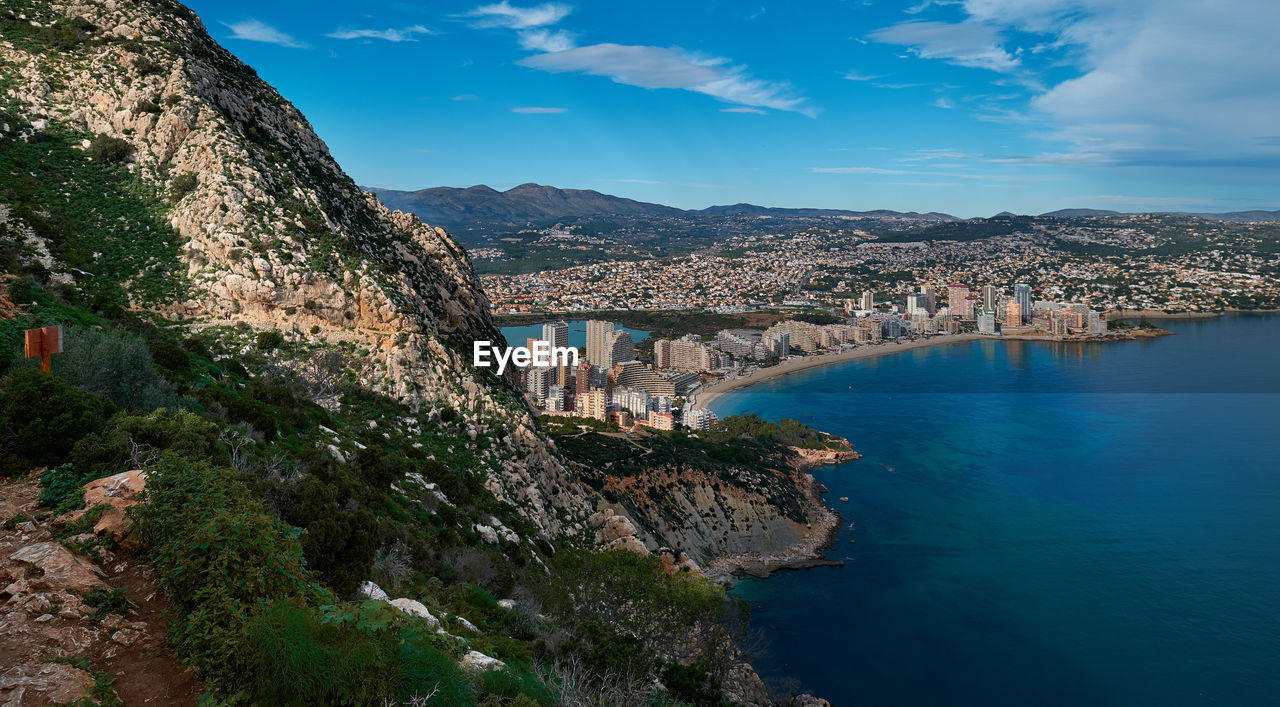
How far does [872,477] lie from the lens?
42.8m

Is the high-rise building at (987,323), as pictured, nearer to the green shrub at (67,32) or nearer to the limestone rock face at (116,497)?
the green shrub at (67,32)

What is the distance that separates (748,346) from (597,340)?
1943 centimetres

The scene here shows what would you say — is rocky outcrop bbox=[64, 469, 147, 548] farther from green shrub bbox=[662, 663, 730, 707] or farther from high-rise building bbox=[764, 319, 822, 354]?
high-rise building bbox=[764, 319, 822, 354]

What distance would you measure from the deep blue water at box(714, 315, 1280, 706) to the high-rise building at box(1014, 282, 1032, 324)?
37161mm

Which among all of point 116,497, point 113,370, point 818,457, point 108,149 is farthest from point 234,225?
point 818,457

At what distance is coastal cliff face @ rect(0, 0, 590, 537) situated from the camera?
501 inches

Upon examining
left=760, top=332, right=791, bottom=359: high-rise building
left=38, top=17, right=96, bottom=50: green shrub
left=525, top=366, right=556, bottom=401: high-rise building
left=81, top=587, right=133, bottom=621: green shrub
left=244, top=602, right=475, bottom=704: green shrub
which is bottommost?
left=525, top=366, right=556, bottom=401: high-rise building

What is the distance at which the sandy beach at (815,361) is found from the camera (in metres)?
67.6

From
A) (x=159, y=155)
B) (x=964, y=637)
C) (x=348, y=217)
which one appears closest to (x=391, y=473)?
(x=348, y=217)

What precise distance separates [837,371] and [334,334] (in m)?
71.4

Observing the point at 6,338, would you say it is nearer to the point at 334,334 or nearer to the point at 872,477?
the point at 334,334

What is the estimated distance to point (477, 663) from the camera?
502 centimetres

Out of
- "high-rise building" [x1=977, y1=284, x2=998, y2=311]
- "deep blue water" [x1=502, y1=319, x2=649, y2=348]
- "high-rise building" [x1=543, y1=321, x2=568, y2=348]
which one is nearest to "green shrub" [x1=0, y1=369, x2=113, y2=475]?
"high-rise building" [x1=543, y1=321, x2=568, y2=348]

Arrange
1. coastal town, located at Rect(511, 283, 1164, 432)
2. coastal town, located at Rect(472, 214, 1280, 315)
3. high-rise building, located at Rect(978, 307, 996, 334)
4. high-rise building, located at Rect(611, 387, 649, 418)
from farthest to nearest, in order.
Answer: coastal town, located at Rect(472, 214, 1280, 315)
high-rise building, located at Rect(978, 307, 996, 334)
coastal town, located at Rect(511, 283, 1164, 432)
high-rise building, located at Rect(611, 387, 649, 418)
